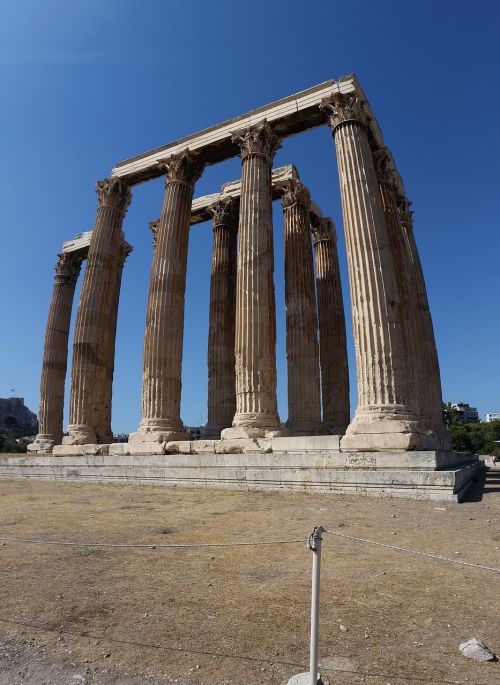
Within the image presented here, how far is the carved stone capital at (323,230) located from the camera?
96.5 ft

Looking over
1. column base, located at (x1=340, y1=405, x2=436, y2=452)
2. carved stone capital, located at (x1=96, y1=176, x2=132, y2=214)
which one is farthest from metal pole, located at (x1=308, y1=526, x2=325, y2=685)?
carved stone capital, located at (x1=96, y1=176, x2=132, y2=214)

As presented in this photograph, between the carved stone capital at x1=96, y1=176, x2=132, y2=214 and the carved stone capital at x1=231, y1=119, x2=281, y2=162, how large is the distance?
8.53m

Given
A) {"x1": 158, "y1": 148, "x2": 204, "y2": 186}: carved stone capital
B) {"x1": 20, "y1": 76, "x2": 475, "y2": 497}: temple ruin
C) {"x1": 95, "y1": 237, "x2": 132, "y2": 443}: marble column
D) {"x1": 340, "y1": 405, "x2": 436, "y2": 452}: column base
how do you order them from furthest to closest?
{"x1": 95, "y1": 237, "x2": 132, "y2": 443}: marble column → {"x1": 158, "y1": 148, "x2": 204, "y2": 186}: carved stone capital → {"x1": 20, "y1": 76, "x2": 475, "y2": 497}: temple ruin → {"x1": 340, "y1": 405, "x2": 436, "y2": 452}: column base

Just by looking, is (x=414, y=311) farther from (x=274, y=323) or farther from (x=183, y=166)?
(x=183, y=166)

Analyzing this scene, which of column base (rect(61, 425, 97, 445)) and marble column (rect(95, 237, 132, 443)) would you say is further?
marble column (rect(95, 237, 132, 443))

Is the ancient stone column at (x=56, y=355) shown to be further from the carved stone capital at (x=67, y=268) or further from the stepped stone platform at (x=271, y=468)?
the stepped stone platform at (x=271, y=468)

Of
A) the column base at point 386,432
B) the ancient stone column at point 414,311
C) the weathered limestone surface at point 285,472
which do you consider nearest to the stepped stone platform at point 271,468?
the weathered limestone surface at point 285,472

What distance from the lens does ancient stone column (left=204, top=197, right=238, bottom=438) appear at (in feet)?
82.7

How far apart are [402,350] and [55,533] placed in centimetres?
1208

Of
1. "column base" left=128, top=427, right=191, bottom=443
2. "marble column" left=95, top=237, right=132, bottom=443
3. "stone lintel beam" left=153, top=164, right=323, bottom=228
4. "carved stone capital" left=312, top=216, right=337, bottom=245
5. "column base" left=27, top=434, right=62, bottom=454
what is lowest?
"column base" left=27, top=434, right=62, bottom=454

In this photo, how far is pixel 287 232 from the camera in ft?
81.9

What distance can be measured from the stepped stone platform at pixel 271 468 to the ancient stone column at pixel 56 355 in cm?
941

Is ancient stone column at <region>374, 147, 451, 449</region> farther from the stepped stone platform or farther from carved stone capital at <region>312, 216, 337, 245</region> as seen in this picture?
carved stone capital at <region>312, 216, 337, 245</region>

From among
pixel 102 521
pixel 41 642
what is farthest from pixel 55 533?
pixel 41 642
